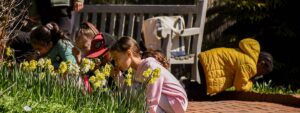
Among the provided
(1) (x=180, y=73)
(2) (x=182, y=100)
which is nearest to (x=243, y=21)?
(1) (x=180, y=73)

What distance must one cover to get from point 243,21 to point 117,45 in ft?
15.4

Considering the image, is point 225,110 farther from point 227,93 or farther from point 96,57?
point 96,57

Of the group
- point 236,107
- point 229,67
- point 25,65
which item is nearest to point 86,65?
point 25,65

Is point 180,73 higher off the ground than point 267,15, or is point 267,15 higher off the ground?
point 267,15

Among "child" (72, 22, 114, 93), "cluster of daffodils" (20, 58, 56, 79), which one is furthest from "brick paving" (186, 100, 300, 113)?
Result: "cluster of daffodils" (20, 58, 56, 79)

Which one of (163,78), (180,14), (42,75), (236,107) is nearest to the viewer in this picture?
(42,75)

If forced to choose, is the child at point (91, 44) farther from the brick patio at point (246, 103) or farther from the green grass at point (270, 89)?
the green grass at point (270, 89)

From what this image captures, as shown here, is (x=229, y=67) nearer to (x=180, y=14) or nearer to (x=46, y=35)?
(x=180, y=14)

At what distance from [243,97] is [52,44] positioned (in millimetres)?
2219

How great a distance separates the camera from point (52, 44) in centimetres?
630

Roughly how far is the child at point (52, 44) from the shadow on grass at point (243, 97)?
176 centimetres

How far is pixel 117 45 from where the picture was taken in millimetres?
5129

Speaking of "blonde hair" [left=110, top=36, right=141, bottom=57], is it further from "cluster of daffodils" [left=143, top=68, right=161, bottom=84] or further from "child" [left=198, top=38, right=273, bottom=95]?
"child" [left=198, top=38, right=273, bottom=95]

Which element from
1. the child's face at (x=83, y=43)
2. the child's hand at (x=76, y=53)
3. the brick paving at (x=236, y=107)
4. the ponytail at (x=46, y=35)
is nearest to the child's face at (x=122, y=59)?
the child's hand at (x=76, y=53)
